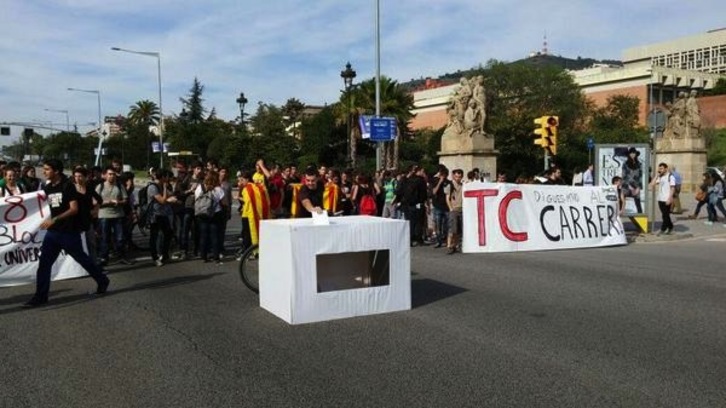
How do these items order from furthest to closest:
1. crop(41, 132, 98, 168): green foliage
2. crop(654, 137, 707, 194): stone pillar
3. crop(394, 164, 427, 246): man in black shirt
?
1. crop(41, 132, 98, 168): green foliage
2. crop(654, 137, 707, 194): stone pillar
3. crop(394, 164, 427, 246): man in black shirt

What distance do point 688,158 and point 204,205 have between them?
93.2 ft

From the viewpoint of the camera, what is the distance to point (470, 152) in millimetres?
22500

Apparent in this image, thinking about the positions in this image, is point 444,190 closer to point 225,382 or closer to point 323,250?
point 323,250

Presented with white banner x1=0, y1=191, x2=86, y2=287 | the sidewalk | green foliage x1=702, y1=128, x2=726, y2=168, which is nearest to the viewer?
white banner x1=0, y1=191, x2=86, y2=287

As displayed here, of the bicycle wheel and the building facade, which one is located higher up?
the building facade

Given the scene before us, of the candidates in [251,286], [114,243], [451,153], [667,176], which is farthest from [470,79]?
[251,286]

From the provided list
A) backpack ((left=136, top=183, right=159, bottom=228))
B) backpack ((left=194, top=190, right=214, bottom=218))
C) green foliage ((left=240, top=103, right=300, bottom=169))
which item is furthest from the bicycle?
green foliage ((left=240, top=103, right=300, bottom=169))

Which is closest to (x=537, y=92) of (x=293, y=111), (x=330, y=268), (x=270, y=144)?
(x=293, y=111)

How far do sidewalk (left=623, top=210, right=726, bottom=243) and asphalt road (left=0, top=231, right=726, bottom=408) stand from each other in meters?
6.06

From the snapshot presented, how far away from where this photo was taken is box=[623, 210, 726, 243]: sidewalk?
51.5 ft

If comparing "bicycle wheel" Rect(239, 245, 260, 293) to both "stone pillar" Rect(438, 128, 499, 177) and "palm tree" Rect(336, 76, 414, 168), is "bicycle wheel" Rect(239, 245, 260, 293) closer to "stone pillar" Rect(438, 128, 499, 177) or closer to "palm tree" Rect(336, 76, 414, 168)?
"stone pillar" Rect(438, 128, 499, 177)

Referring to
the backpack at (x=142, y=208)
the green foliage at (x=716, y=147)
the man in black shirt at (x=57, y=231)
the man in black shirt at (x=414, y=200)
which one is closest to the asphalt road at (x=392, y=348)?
the man in black shirt at (x=57, y=231)

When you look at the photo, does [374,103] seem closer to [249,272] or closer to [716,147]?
[716,147]

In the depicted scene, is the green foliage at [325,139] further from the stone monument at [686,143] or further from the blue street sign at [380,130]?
the blue street sign at [380,130]
